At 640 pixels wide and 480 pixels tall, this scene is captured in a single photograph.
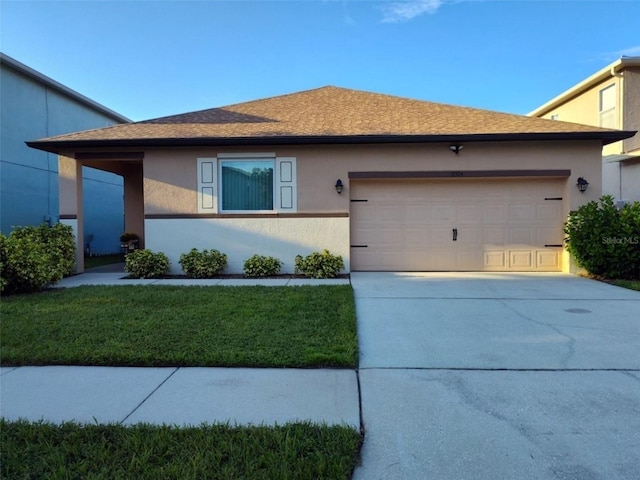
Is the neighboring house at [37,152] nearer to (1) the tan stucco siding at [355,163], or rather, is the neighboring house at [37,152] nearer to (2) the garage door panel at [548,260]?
(1) the tan stucco siding at [355,163]

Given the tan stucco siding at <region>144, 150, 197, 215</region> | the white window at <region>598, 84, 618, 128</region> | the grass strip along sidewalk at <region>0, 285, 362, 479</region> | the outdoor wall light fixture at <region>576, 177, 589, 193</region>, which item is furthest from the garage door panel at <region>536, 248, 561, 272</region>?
the tan stucco siding at <region>144, 150, 197, 215</region>

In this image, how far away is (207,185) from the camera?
10.4 metres

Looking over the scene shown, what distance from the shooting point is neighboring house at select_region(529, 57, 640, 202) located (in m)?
13.7

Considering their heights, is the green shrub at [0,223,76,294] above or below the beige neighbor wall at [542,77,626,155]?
below

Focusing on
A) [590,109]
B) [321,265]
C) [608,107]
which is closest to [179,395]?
[321,265]

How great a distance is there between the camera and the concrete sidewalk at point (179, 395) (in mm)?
3260

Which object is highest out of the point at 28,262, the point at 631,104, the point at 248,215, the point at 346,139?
the point at 631,104

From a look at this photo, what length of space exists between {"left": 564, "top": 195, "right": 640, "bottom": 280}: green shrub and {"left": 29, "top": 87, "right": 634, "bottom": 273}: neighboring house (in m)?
0.72

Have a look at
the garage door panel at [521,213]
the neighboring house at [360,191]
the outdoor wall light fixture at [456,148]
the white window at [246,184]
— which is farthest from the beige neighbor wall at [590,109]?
the white window at [246,184]

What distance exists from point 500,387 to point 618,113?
14470 millimetres

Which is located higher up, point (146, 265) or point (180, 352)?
point (146, 265)

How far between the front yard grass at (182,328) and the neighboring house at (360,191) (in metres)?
2.79

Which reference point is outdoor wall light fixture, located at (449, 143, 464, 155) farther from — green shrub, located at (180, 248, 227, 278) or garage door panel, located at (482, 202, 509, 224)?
green shrub, located at (180, 248, 227, 278)

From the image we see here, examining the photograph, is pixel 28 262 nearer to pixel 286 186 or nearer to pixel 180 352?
pixel 180 352
